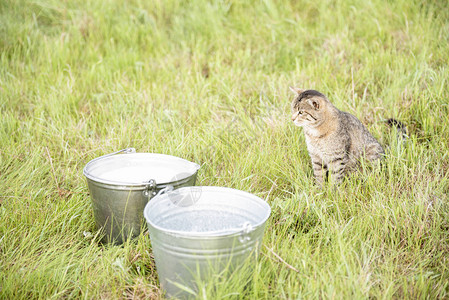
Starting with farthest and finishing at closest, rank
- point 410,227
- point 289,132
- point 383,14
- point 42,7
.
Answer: point 42,7 → point 383,14 → point 289,132 → point 410,227

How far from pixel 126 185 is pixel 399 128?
217 cm

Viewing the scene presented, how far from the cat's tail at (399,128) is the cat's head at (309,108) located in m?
0.61

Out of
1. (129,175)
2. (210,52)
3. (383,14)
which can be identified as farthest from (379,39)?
(129,175)

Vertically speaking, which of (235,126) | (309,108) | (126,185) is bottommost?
(235,126)

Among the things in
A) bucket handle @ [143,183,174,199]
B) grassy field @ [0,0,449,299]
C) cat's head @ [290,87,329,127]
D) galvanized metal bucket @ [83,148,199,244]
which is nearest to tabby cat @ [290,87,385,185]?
cat's head @ [290,87,329,127]

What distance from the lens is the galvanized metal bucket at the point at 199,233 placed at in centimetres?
182

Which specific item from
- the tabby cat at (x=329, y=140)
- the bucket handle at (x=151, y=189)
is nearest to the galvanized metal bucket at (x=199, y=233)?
the bucket handle at (x=151, y=189)

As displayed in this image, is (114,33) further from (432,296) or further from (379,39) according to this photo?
(432,296)

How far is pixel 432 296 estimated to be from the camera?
1981 mm

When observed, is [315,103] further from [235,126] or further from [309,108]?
[235,126]

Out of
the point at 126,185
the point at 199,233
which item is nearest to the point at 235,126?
the point at 126,185

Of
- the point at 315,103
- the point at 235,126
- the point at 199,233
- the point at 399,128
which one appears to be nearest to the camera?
the point at 199,233

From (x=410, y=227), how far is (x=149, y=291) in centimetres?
144

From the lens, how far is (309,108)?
9.81 ft
